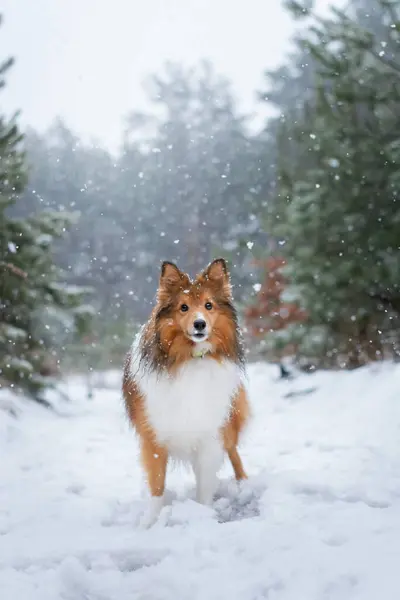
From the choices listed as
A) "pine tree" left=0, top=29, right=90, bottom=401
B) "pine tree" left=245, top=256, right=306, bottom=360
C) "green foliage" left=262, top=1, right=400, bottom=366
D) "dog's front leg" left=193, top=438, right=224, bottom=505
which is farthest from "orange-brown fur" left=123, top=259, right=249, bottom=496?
"pine tree" left=245, top=256, right=306, bottom=360

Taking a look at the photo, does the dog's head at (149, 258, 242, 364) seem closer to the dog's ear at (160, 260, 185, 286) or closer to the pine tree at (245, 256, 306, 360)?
the dog's ear at (160, 260, 185, 286)

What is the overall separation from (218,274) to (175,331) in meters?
0.57

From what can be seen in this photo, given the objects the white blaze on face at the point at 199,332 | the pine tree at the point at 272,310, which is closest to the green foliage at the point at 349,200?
the pine tree at the point at 272,310

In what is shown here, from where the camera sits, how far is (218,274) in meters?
5.00

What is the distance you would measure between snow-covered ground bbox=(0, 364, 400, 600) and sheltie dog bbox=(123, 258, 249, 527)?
39 cm

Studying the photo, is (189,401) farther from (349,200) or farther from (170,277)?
(349,200)

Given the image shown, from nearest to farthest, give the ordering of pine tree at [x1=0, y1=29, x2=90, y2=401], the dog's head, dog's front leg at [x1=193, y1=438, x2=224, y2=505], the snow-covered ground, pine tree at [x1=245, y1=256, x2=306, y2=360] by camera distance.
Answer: the snow-covered ground, the dog's head, dog's front leg at [x1=193, y1=438, x2=224, y2=505], pine tree at [x1=0, y1=29, x2=90, y2=401], pine tree at [x1=245, y1=256, x2=306, y2=360]

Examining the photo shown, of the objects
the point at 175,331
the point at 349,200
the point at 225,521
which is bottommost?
the point at 225,521

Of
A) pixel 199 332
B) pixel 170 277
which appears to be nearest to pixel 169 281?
pixel 170 277

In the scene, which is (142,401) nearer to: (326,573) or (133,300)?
(326,573)

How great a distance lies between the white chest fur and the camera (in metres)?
4.83

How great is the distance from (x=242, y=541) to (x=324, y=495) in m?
1.18

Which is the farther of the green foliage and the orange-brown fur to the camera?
the green foliage

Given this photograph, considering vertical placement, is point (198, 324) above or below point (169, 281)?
below
